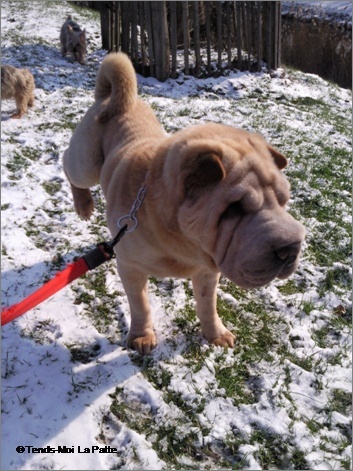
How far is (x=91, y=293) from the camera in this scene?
3199 millimetres

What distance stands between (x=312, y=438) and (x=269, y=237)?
1358mm

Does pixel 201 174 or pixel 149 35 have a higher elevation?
pixel 149 35

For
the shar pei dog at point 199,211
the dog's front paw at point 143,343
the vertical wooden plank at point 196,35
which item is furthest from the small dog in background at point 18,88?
the dog's front paw at point 143,343

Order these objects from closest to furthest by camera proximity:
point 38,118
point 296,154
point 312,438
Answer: point 312,438
point 296,154
point 38,118

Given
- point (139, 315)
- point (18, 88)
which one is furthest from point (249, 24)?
point (139, 315)

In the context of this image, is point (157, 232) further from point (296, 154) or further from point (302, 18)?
point (302, 18)

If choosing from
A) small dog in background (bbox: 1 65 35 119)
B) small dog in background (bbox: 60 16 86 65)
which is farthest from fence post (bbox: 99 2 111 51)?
small dog in background (bbox: 1 65 35 119)

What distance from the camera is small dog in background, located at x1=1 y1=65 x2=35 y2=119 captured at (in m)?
5.98

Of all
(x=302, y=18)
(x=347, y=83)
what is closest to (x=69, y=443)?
(x=347, y=83)

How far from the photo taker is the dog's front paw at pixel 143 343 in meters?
2.70

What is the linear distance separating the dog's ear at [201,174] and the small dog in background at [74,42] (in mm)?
8349

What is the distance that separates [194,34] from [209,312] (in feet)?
25.1

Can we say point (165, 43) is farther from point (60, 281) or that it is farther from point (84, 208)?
point (60, 281)

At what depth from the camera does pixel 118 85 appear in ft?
→ 10.0
